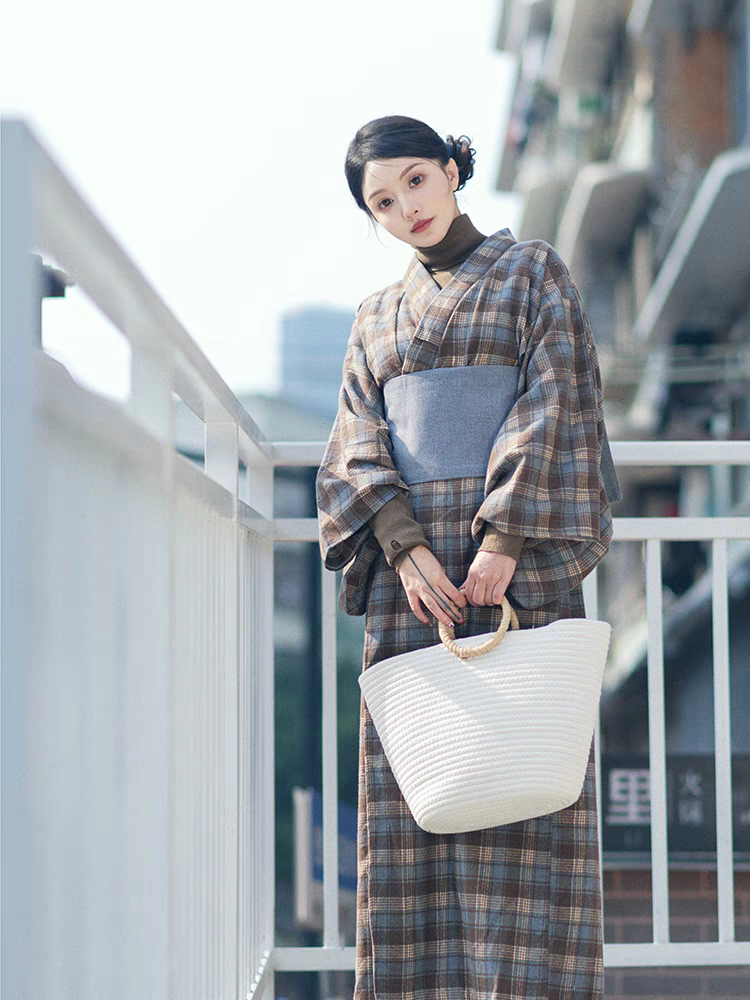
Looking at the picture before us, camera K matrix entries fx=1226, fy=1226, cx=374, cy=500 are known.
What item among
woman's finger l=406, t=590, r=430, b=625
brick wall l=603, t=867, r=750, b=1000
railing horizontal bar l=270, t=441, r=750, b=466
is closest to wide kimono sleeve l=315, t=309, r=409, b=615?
woman's finger l=406, t=590, r=430, b=625

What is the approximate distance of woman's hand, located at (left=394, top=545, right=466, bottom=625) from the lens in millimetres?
1584

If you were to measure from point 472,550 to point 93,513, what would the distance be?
0.76m

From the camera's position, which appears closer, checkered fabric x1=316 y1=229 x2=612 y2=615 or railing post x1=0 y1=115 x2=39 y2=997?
railing post x1=0 y1=115 x2=39 y2=997

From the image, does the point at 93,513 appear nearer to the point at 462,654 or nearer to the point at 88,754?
the point at 88,754

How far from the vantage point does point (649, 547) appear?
7.04ft

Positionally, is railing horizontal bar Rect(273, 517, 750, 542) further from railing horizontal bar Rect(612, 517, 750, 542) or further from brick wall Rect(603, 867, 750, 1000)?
brick wall Rect(603, 867, 750, 1000)

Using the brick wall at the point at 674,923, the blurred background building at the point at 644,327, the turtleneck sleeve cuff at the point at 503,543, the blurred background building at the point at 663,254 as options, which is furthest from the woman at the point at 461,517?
the blurred background building at the point at 663,254

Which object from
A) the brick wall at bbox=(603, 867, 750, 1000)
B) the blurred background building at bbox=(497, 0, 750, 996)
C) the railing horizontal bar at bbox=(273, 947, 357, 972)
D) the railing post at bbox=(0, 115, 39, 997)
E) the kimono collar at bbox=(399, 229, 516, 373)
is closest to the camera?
the railing post at bbox=(0, 115, 39, 997)

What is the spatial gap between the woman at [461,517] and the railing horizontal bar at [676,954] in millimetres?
499

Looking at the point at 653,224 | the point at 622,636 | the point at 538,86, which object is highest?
the point at 538,86

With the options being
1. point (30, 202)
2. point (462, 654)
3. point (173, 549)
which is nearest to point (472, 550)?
point (462, 654)

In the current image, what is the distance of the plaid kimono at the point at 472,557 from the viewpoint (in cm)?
158

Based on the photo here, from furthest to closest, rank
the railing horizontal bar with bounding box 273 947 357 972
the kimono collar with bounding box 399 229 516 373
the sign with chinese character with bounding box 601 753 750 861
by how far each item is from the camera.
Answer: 1. the sign with chinese character with bounding box 601 753 750 861
2. the railing horizontal bar with bounding box 273 947 357 972
3. the kimono collar with bounding box 399 229 516 373

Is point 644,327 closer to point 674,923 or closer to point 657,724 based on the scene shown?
point 674,923
